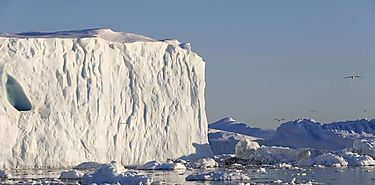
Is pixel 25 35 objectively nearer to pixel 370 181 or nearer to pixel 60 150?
pixel 60 150

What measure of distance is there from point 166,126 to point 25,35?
23.1ft

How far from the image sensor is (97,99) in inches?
1391

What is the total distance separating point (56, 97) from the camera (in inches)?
1331

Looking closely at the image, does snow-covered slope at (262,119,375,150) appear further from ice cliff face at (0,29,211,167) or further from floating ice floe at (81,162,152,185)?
floating ice floe at (81,162,152,185)

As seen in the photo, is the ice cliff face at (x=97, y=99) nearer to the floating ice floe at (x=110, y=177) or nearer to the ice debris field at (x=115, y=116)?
the ice debris field at (x=115, y=116)

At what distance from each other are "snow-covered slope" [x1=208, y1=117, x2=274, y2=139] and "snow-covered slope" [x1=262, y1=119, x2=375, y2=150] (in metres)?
16.9

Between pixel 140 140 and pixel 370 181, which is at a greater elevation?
pixel 140 140

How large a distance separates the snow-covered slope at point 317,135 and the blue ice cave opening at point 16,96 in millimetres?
20592

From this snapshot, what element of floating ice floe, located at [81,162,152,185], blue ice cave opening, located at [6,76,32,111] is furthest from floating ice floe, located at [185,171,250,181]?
blue ice cave opening, located at [6,76,32,111]

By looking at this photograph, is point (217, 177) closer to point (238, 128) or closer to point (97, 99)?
point (97, 99)

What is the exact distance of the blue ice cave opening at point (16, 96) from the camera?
108 ft

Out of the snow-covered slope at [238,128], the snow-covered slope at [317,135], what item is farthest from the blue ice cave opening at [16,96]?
the snow-covered slope at [238,128]

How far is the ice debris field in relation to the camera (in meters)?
31.8

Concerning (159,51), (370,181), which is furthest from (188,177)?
(159,51)
